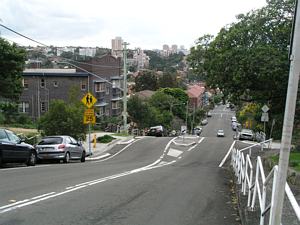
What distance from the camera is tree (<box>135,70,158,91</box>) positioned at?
130125 mm

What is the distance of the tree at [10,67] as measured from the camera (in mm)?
34094

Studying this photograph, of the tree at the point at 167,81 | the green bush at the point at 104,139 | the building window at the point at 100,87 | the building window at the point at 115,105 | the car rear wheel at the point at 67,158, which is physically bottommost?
the green bush at the point at 104,139

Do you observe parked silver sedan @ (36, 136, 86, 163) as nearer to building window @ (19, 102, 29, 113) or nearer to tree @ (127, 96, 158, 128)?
building window @ (19, 102, 29, 113)

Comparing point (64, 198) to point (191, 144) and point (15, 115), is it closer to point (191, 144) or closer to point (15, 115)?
point (191, 144)

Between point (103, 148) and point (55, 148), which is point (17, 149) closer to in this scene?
point (55, 148)

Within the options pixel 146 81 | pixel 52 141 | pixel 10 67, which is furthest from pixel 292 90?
pixel 146 81

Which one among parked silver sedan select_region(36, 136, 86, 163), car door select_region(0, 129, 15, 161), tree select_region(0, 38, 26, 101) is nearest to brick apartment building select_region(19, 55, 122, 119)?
tree select_region(0, 38, 26, 101)

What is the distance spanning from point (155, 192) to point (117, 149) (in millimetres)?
25227

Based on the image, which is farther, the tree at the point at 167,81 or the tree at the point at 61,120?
the tree at the point at 167,81

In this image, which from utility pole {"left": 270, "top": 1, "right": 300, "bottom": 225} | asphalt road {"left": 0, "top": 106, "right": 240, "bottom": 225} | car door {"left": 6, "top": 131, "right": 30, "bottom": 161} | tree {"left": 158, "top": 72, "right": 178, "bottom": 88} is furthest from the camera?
tree {"left": 158, "top": 72, "right": 178, "bottom": 88}

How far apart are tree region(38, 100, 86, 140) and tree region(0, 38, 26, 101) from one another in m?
6.98

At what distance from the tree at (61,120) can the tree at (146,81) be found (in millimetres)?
100233

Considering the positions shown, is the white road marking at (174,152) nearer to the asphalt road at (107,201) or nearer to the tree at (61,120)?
the tree at (61,120)

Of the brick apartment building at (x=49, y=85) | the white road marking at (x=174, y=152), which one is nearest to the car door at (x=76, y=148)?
the white road marking at (x=174, y=152)
